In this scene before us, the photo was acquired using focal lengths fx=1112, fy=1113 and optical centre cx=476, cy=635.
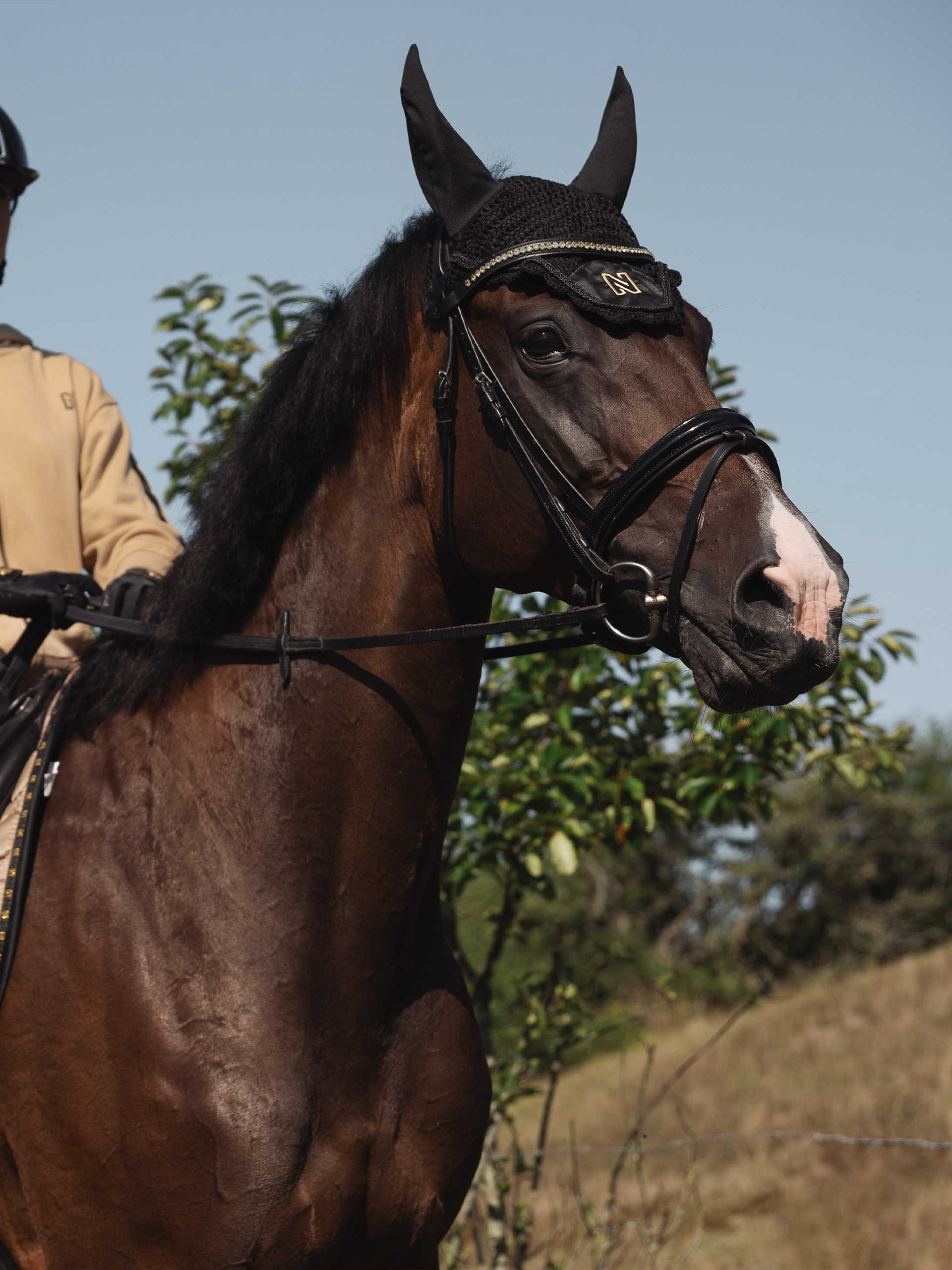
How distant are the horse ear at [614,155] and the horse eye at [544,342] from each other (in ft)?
1.80

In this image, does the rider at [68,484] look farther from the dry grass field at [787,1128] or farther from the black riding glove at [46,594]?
the dry grass field at [787,1128]

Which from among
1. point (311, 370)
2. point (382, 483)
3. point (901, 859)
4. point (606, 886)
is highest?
point (311, 370)

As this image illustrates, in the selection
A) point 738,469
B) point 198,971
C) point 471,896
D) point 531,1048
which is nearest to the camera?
point 738,469

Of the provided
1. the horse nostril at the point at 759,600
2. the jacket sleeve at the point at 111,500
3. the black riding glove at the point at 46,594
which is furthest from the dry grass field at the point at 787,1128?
the horse nostril at the point at 759,600

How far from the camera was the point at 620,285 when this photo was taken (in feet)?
7.11

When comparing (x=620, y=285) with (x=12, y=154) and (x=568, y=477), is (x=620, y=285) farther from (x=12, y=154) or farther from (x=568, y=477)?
(x=12, y=154)

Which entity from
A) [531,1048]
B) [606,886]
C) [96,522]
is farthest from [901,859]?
[96,522]

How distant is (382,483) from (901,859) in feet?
96.2

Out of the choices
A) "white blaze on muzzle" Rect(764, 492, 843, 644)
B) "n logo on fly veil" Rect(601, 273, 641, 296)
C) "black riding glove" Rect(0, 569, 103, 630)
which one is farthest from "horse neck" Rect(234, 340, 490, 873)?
"white blaze on muzzle" Rect(764, 492, 843, 644)

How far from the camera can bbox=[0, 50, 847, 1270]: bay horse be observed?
2125 mm

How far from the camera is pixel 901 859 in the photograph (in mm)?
28781

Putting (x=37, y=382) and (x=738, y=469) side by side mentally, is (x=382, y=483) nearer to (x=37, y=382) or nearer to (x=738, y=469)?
(x=738, y=469)

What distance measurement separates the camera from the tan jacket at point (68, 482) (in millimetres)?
3242

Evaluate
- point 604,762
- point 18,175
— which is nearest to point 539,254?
point 18,175
